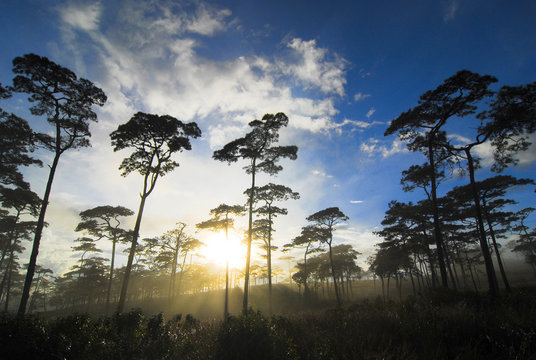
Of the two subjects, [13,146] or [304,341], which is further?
[13,146]

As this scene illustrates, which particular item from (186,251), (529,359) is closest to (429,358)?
(529,359)

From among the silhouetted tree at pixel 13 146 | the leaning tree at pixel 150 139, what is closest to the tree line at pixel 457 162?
the leaning tree at pixel 150 139

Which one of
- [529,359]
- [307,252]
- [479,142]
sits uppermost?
[479,142]

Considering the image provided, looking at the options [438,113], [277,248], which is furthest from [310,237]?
[438,113]

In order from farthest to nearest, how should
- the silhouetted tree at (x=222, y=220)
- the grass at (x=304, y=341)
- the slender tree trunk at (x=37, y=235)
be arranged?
the silhouetted tree at (x=222, y=220) < the slender tree trunk at (x=37, y=235) < the grass at (x=304, y=341)

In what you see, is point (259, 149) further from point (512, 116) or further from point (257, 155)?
point (512, 116)

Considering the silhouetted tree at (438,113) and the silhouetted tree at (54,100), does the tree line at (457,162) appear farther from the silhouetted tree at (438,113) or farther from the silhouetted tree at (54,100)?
the silhouetted tree at (54,100)

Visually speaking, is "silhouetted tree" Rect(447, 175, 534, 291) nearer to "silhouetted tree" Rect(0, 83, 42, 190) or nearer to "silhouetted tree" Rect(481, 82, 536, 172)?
"silhouetted tree" Rect(481, 82, 536, 172)

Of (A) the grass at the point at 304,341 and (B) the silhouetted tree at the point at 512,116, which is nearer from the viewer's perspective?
(A) the grass at the point at 304,341

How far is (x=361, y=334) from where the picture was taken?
5582 mm

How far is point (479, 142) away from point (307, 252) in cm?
2209

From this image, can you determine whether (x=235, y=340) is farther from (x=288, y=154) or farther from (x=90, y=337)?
(x=288, y=154)

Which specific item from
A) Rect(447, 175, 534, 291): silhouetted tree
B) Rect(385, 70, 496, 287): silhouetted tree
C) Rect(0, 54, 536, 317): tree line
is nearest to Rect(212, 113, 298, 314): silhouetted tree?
Rect(0, 54, 536, 317): tree line

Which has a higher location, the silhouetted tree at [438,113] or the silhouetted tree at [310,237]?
the silhouetted tree at [438,113]
